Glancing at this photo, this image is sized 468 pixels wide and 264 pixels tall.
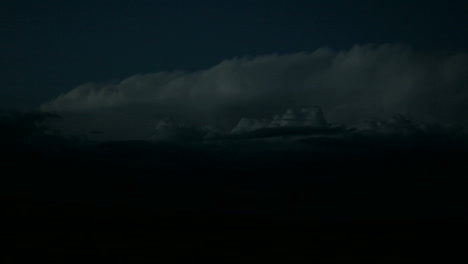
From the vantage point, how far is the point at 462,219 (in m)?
92.9

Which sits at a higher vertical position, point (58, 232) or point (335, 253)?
point (58, 232)

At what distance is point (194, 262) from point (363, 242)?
2915cm

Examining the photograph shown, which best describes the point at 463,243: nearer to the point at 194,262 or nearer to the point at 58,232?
the point at 194,262

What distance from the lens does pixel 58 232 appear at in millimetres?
57344

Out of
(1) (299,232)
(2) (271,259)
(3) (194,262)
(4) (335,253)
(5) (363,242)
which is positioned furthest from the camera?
(1) (299,232)

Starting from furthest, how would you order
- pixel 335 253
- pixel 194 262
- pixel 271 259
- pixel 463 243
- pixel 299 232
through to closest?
pixel 299 232, pixel 463 243, pixel 335 253, pixel 271 259, pixel 194 262

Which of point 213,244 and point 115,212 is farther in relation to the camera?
point 115,212

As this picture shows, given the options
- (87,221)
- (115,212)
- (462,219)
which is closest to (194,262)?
(87,221)

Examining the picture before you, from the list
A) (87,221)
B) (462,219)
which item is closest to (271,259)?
(87,221)

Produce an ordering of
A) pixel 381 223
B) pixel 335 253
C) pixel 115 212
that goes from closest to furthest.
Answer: pixel 335 253 → pixel 115 212 → pixel 381 223

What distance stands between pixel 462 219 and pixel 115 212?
6257 cm

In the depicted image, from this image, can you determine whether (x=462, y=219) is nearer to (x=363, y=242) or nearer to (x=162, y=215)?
(x=363, y=242)

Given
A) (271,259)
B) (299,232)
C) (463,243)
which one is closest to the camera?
(271,259)

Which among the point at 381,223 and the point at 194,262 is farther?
the point at 381,223
